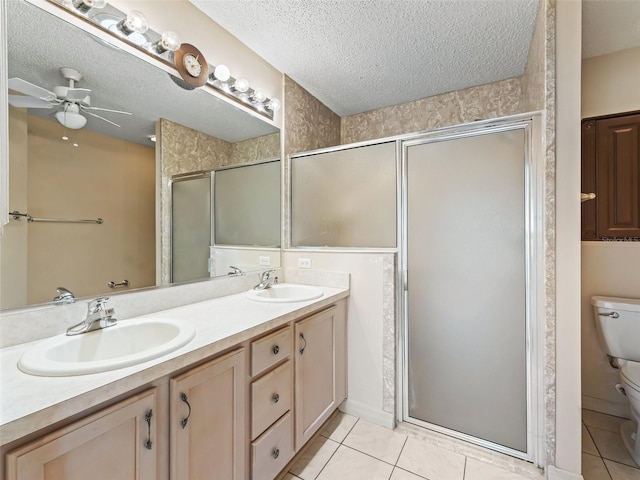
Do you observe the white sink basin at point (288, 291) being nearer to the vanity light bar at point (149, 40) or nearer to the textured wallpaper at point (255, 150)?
the textured wallpaper at point (255, 150)

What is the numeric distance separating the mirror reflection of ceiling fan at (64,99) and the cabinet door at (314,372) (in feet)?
4.22

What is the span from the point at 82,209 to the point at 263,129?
4.04ft

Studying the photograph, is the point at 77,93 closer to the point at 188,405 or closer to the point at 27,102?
the point at 27,102

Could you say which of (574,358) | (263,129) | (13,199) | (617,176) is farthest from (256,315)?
(617,176)

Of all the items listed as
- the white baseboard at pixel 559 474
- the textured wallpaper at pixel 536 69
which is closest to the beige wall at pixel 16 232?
the textured wallpaper at pixel 536 69

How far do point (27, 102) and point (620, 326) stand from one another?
305 centimetres

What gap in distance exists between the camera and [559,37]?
4.24ft

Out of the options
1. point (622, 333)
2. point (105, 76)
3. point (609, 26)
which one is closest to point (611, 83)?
point (609, 26)

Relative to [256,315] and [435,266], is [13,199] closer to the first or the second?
[256,315]

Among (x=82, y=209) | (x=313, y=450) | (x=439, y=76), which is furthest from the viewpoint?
(x=439, y=76)

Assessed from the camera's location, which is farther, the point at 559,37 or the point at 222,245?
the point at 222,245

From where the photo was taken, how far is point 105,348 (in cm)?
106

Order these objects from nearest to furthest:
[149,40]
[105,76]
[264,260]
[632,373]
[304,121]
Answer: [105,76] → [149,40] → [632,373] → [264,260] → [304,121]

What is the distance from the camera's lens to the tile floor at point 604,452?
1.41 metres
